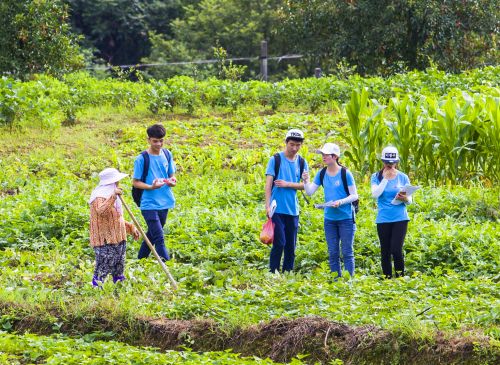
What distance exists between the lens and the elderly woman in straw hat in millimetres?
9875

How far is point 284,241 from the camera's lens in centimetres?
1104

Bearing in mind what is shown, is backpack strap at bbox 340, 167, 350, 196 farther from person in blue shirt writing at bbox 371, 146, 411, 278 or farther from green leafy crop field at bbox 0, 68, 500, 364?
green leafy crop field at bbox 0, 68, 500, 364

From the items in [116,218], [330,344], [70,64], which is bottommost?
[330,344]

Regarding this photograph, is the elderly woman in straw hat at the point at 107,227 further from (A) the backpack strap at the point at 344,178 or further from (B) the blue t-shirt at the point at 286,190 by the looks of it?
(A) the backpack strap at the point at 344,178

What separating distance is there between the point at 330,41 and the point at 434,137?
515 inches

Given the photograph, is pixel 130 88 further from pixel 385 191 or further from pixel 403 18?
pixel 385 191

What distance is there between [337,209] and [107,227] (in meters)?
2.37

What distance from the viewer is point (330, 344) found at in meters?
8.38

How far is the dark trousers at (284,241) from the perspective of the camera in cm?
1101

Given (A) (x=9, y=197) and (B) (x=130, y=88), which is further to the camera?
(B) (x=130, y=88)

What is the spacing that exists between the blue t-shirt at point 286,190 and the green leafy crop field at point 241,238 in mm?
711

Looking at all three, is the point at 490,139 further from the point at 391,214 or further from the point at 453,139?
the point at 391,214

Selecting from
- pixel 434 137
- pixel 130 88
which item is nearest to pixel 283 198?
pixel 434 137

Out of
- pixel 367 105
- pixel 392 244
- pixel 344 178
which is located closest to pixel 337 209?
pixel 344 178
